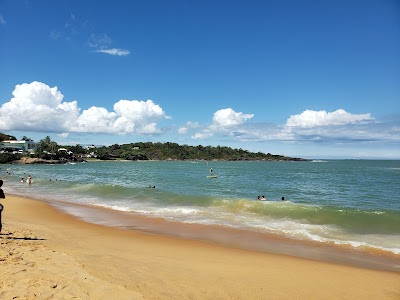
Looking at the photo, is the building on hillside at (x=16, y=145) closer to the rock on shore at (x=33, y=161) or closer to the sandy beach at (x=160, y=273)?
the rock on shore at (x=33, y=161)

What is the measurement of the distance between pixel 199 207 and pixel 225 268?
620 inches

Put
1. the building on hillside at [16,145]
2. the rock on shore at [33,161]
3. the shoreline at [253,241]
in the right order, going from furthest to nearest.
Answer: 1. the building on hillside at [16,145]
2. the rock on shore at [33,161]
3. the shoreline at [253,241]

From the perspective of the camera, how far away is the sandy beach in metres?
6.96

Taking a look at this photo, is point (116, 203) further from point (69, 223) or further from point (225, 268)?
point (225, 268)

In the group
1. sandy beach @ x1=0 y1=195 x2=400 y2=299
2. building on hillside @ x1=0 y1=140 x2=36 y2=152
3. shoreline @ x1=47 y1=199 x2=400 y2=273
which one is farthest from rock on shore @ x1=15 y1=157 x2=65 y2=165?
sandy beach @ x1=0 y1=195 x2=400 y2=299

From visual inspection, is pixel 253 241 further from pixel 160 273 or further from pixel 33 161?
pixel 33 161

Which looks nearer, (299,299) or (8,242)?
(299,299)

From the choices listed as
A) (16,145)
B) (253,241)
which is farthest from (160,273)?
(16,145)

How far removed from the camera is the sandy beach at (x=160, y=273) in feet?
22.8

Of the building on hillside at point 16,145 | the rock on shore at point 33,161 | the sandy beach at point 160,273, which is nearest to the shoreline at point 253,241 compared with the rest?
the sandy beach at point 160,273

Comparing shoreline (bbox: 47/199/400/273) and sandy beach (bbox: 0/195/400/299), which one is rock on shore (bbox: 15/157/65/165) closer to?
shoreline (bbox: 47/199/400/273)

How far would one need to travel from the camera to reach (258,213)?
77.0ft

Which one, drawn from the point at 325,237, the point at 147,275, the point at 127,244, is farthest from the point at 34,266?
the point at 325,237

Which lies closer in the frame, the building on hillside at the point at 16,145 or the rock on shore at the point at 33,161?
the rock on shore at the point at 33,161
